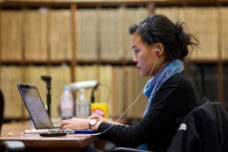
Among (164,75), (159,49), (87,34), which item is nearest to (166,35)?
(159,49)

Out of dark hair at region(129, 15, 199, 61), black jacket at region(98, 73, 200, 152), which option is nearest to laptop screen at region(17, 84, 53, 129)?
black jacket at region(98, 73, 200, 152)

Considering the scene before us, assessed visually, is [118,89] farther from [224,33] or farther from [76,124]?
[76,124]

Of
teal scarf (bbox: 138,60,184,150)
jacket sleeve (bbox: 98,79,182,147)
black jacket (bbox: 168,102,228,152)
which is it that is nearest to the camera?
black jacket (bbox: 168,102,228,152)

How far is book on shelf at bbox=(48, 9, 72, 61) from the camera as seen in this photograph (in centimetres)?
377

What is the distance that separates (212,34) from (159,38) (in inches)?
81.1

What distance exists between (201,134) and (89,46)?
253cm

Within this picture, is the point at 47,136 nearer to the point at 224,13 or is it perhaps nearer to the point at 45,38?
the point at 45,38

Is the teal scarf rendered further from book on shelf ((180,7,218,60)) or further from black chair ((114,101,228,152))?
book on shelf ((180,7,218,60))

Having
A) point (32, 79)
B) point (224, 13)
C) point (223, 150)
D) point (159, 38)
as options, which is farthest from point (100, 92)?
point (223, 150)

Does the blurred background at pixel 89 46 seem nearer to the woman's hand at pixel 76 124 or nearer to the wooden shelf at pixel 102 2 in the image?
the wooden shelf at pixel 102 2

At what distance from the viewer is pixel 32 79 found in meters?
3.79

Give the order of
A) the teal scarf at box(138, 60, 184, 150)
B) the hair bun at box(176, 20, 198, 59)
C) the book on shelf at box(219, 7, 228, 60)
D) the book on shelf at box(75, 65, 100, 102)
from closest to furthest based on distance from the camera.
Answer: the teal scarf at box(138, 60, 184, 150) → the hair bun at box(176, 20, 198, 59) → the book on shelf at box(219, 7, 228, 60) → the book on shelf at box(75, 65, 100, 102)

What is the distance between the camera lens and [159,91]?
1.65 metres

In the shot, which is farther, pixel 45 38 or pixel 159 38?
pixel 45 38
